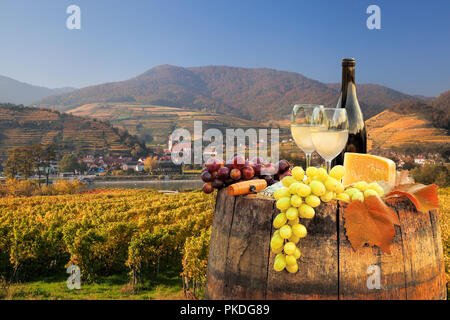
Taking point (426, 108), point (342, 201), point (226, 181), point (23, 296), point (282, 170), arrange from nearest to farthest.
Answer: point (342, 201)
point (226, 181)
point (282, 170)
point (23, 296)
point (426, 108)

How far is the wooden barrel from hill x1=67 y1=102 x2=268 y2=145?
42.4 metres

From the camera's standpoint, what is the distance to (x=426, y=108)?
88.5 ft

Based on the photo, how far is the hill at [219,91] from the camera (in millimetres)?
54803

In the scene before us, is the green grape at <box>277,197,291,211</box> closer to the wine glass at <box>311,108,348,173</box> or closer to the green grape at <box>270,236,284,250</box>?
the green grape at <box>270,236,284,250</box>

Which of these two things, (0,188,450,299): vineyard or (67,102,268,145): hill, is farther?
(67,102,268,145): hill

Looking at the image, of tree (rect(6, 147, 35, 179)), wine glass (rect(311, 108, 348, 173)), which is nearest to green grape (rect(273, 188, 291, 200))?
wine glass (rect(311, 108, 348, 173))

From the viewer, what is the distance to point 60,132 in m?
47.5

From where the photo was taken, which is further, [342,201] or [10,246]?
[10,246]

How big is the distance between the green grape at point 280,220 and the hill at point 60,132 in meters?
40.5

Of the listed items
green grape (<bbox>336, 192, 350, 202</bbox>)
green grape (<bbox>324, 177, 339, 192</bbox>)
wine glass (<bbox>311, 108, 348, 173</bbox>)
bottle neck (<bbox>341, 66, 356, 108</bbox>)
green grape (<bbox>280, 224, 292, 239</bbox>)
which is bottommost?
green grape (<bbox>280, 224, 292, 239</bbox>)

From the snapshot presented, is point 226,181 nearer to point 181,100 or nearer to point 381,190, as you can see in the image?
point 381,190

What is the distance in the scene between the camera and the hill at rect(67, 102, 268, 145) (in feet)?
167
